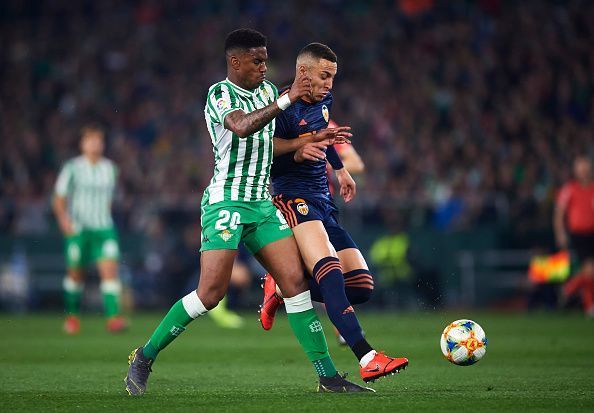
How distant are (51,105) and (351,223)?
828cm

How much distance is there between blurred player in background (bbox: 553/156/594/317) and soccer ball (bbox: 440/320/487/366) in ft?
29.5

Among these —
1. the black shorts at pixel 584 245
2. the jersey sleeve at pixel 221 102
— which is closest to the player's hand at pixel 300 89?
the jersey sleeve at pixel 221 102

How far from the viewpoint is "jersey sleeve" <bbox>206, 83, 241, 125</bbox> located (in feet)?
22.0

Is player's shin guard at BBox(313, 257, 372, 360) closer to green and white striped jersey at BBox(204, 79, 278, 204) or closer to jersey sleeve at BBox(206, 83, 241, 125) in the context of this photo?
green and white striped jersey at BBox(204, 79, 278, 204)

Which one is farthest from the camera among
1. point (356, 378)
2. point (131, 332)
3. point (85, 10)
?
point (85, 10)

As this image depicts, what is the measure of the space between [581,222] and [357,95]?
7055 mm

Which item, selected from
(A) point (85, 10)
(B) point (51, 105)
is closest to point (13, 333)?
(B) point (51, 105)

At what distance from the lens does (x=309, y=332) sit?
22.8 ft

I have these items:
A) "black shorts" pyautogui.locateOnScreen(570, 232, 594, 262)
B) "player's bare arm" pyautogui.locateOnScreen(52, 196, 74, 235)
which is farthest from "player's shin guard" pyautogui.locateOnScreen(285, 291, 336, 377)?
"black shorts" pyautogui.locateOnScreen(570, 232, 594, 262)

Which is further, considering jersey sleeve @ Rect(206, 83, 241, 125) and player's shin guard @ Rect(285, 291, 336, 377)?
player's shin guard @ Rect(285, 291, 336, 377)

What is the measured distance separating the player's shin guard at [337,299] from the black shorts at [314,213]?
1.47 ft

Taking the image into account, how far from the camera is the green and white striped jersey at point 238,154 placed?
6.88 metres

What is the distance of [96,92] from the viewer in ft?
79.6

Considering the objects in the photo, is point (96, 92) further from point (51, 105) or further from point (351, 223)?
point (351, 223)
